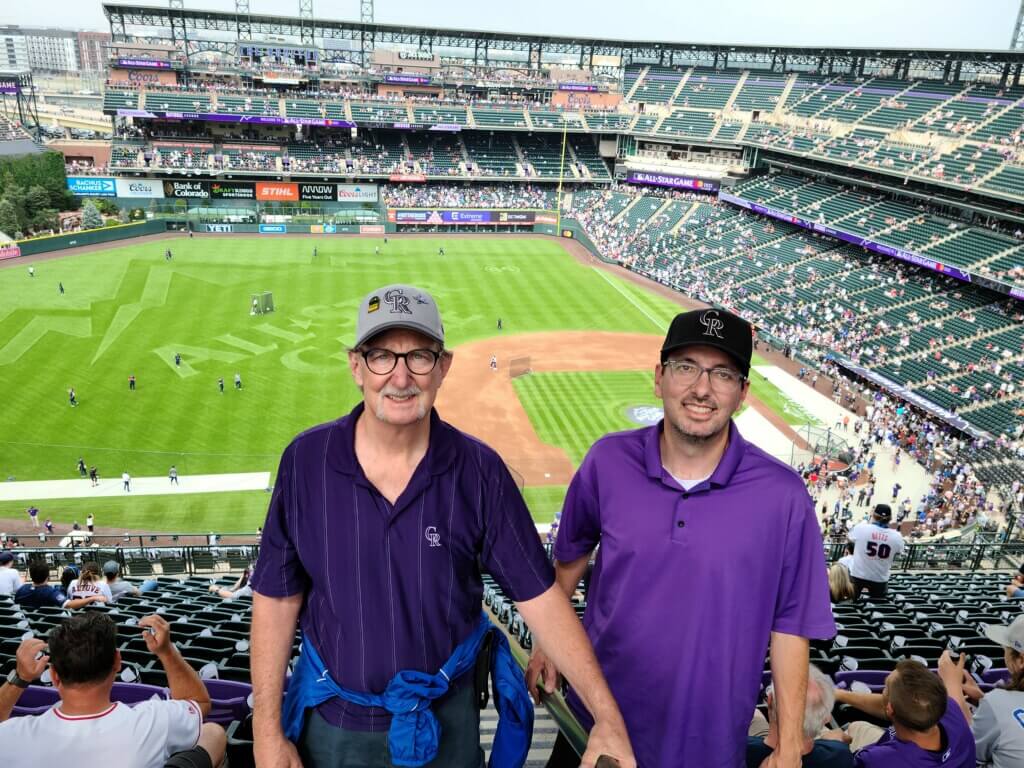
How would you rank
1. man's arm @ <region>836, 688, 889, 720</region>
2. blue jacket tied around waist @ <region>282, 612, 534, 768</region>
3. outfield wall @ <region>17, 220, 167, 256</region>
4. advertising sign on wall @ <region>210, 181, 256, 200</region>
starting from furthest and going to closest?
advertising sign on wall @ <region>210, 181, 256, 200</region>, outfield wall @ <region>17, 220, 167, 256</region>, man's arm @ <region>836, 688, 889, 720</region>, blue jacket tied around waist @ <region>282, 612, 534, 768</region>

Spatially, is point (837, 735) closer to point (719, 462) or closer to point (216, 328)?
point (719, 462)

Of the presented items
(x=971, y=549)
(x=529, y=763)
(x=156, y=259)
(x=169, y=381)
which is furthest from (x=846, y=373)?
(x=156, y=259)

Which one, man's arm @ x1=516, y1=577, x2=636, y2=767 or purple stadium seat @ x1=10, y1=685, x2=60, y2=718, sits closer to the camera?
man's arm @ x1=516, y1=577, x2=636, y2=767

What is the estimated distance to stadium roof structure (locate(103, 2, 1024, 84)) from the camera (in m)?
67.4

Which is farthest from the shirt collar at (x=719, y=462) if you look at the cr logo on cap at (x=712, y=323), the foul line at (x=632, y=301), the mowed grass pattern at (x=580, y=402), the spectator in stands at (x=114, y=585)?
the foul line at (x=632, y=301)

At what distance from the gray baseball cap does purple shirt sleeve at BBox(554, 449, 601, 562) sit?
1070 mm

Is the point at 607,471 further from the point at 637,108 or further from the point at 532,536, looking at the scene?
the point at 637,108

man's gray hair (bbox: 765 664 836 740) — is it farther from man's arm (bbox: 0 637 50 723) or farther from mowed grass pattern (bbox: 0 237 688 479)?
mowed grass pattern (bbox: 0 237 688 479)

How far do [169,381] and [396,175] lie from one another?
4241 centimetres

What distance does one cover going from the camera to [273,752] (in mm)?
2973

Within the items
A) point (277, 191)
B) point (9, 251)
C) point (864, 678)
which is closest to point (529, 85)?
point (277, 191)

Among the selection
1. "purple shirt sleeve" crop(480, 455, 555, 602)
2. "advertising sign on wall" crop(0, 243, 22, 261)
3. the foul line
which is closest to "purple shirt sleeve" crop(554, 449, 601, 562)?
"purple shirt sleeve" crop(480, 455, 555, 602)

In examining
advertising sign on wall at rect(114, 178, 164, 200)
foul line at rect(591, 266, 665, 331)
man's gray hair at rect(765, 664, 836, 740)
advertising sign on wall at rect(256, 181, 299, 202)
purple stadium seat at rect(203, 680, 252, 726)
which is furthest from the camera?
advertising sign on wall at rect(256, 181, 299, 202)

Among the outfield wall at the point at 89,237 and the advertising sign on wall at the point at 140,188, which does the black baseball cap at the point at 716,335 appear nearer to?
the outfield wall at the point at 89,237
